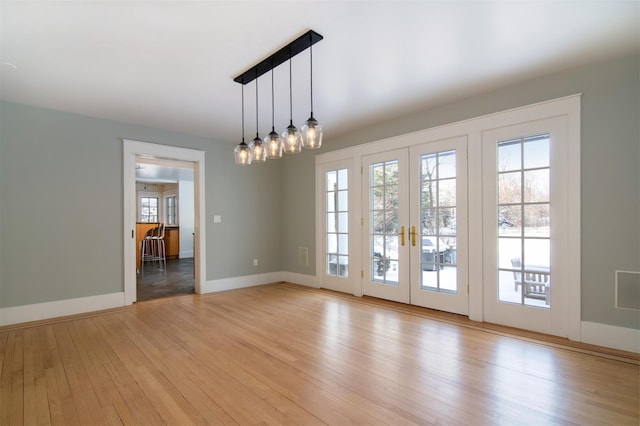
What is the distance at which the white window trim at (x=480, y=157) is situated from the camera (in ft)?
9.43

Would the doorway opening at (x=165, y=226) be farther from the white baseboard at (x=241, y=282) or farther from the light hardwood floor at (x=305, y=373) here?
the light hardwood floor at (x=305, y=373)

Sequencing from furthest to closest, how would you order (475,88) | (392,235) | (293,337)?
(392,235), (475,88), (293,337)

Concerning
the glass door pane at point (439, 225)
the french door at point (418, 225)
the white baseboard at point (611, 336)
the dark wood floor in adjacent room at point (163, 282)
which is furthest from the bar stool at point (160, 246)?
the white baseboard at point (611, 336)

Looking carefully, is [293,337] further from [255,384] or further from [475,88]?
[475,88]

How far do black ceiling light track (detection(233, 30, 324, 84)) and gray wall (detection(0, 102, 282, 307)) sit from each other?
2.46 meters

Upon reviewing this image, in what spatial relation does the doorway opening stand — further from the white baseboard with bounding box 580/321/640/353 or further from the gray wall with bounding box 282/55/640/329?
the gray wall with bounding box 282/55/640/329

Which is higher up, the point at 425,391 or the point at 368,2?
the point at 368,2

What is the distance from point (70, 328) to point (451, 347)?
4.07 m

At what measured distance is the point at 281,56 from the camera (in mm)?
2578

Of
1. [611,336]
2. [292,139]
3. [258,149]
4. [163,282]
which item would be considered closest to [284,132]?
[292,139]

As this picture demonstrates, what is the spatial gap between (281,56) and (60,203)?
3449 mm


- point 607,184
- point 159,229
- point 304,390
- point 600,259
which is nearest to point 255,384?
point 304,390

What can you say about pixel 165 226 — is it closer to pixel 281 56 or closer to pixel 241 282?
pixel 241 282

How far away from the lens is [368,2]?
2.00 meters
